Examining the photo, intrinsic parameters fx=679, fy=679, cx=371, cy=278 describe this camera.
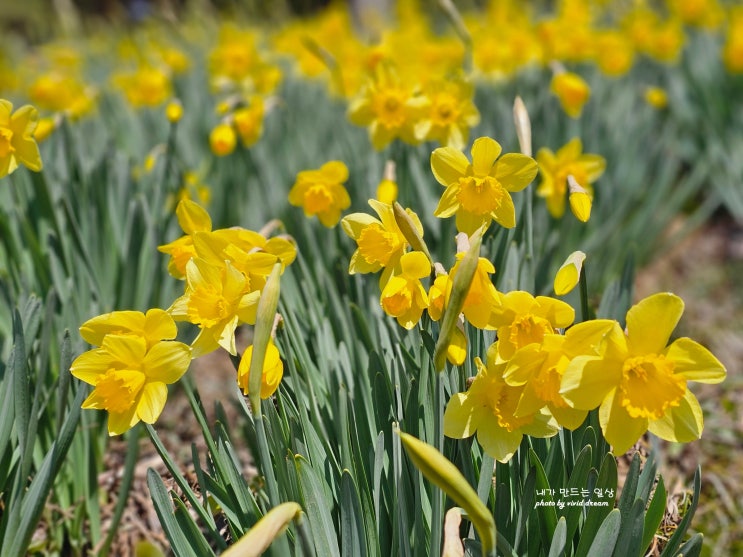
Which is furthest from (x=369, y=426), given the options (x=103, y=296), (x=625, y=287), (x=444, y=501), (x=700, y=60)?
(x=700, y=60)

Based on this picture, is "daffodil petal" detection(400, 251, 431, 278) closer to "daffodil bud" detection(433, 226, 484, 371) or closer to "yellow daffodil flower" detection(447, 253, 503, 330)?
"yellow daffodil flower" detection(447, 253, 503, 330)

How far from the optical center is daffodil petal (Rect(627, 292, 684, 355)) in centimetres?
91

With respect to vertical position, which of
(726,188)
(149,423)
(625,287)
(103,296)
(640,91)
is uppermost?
(149,423)

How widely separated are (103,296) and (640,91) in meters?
2.89

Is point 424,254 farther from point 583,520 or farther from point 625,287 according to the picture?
point 625,287

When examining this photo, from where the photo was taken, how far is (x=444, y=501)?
107 centimetres

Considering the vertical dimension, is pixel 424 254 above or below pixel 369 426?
above

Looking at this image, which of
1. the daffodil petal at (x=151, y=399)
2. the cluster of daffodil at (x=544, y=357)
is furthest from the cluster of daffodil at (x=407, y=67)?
the daffodil petal at (x=151, y=399)

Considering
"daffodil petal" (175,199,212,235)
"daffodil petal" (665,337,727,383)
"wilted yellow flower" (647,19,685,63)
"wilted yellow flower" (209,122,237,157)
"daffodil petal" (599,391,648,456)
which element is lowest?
"wilted yellow flower" (647,19,685,63)

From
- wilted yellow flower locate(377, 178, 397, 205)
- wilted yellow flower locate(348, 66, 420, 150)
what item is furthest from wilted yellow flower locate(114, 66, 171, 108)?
wilted yellow flower locate(377, 178, 397, 205)

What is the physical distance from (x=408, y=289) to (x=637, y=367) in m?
0.34

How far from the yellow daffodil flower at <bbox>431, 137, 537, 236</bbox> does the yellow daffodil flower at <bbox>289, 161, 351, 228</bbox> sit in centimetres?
35

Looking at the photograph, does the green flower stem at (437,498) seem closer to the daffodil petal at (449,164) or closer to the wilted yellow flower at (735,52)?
the daffodil petal at (449,164)

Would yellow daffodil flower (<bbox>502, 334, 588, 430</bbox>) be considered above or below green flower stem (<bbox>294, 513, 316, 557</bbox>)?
above
